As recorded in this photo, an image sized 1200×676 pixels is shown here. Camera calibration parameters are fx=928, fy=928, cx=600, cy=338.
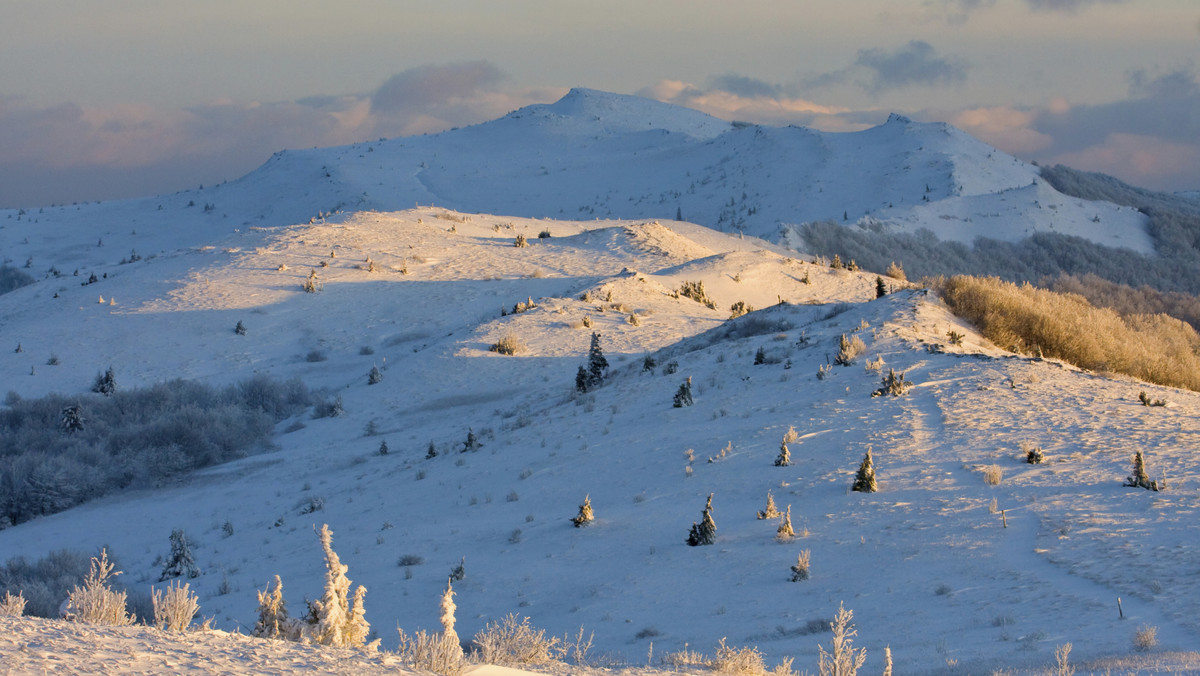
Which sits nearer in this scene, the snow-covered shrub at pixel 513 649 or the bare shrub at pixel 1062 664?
the bare shrub at pixel 1062 664

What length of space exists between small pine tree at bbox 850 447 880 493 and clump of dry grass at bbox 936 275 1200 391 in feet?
22.5

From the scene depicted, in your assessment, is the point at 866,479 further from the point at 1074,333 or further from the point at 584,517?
the point at 1074,333

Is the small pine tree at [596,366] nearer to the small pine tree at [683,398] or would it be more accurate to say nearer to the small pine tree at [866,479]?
the small pine tree at [683,398]

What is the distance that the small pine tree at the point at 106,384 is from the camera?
800 inches

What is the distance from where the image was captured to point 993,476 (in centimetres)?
919

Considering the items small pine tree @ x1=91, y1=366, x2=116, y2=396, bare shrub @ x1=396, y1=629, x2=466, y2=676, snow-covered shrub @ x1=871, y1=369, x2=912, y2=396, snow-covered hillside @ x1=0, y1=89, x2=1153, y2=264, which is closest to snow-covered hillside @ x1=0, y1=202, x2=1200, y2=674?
snow-covered shrub @ x1=871, y1=369, x2=912, y2=396

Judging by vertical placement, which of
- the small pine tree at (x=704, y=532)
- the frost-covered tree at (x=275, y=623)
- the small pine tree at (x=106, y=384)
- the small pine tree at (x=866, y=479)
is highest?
the frost-covered tree at (x=275, y=623)

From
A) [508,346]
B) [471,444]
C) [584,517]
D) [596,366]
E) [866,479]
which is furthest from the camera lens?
[508,346]

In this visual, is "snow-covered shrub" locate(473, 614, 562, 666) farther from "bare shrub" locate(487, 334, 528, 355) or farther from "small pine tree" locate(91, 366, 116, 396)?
"small pine tree" locate(91, 366, 116, 396)

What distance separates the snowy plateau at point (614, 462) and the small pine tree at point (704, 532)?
0.12 m

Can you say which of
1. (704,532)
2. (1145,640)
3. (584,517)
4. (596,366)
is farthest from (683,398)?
(1145,640)

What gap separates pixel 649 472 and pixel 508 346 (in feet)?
32.4

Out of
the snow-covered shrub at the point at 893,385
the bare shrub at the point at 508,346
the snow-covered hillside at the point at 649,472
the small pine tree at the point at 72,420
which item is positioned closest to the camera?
the snow-covered hillside at the point at 649,472

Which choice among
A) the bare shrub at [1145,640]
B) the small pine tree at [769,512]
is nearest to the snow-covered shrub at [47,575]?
the small pine tree at [769,512]
